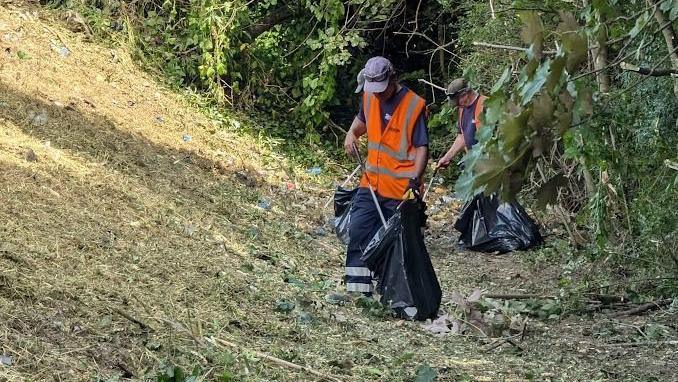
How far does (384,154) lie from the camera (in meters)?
5.83

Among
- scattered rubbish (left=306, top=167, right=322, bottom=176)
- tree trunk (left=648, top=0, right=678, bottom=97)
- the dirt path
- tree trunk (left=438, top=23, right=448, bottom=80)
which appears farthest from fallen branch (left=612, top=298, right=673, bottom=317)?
tree trunk (left=438, top=23, right=448, bottom=80)

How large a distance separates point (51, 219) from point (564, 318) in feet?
10.4

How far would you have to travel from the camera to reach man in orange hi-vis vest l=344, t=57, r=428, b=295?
5.68 metres

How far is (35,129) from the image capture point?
7676 millimetres

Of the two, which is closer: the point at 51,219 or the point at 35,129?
the point at 51,219

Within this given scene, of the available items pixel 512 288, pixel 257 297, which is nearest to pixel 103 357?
pixel 257 297

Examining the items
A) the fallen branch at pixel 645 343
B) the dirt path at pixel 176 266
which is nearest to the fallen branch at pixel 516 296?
the dirt path at pixel 176 266

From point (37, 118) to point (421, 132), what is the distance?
374cm

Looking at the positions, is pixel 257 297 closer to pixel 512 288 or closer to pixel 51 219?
pixel 51 219

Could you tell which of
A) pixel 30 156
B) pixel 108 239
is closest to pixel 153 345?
pixel 108 239

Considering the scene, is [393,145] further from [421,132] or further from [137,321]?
[137,321]

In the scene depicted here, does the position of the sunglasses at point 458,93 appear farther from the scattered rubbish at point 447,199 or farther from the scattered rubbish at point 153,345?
the scattered rubbish at point 153,345

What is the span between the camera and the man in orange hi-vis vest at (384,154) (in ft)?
18.6

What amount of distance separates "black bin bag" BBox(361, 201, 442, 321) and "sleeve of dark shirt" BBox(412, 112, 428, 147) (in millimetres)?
371
